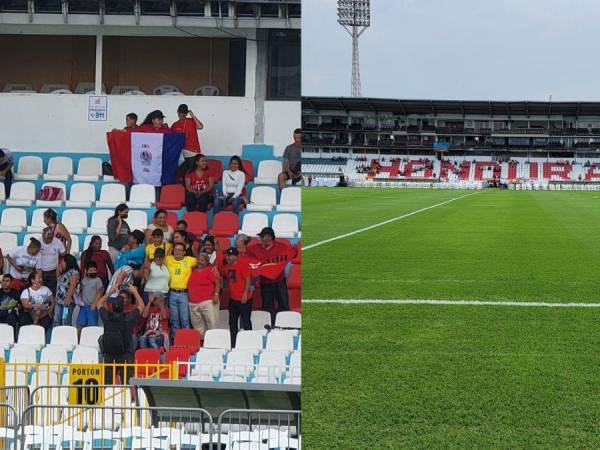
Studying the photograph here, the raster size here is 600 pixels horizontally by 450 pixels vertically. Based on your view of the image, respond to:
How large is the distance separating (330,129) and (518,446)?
5010 cm

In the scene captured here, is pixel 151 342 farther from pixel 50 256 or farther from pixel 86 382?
pixel 50 256

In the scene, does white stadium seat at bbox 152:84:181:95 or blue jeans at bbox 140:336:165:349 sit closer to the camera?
blue jeans at bbox 140:336:165:349

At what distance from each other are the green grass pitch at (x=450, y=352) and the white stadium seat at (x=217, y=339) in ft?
1.74

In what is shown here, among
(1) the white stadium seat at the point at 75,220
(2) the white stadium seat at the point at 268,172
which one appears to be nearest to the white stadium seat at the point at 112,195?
(1) the white stadium seat at the point at 75,220

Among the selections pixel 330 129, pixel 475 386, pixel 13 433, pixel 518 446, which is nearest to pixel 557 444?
pixel 518 446

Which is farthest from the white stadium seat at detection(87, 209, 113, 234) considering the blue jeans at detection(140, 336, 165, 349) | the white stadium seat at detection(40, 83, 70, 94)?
the blue jeans at detection(140, 336, 165, 349)

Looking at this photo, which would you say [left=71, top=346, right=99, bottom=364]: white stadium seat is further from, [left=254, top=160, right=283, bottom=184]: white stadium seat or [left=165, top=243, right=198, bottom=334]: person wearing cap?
[left=254, top=160, right=283, bottom=184]: white stadium seat

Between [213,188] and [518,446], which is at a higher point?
[213,188]

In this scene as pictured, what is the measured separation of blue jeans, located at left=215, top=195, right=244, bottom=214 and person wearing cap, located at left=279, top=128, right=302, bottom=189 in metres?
0.29

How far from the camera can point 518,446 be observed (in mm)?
4250

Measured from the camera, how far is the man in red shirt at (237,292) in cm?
517

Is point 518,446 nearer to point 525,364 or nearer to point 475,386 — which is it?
point 475,386

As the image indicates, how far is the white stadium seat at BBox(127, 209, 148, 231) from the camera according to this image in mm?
5793

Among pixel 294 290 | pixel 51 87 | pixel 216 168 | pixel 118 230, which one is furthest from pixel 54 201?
pixel 294 290
